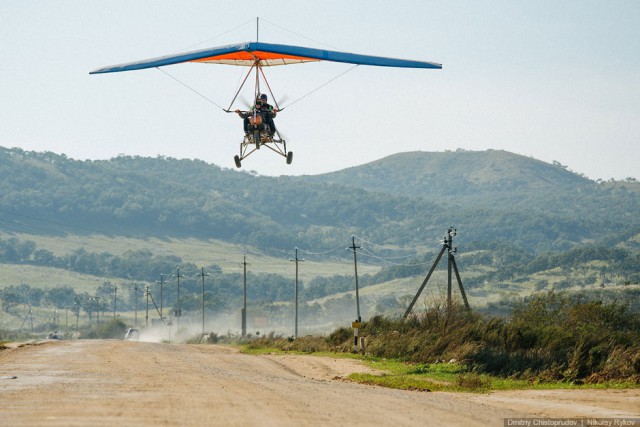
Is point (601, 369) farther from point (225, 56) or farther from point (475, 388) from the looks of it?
point (225, 56)

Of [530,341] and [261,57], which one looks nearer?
[530,341]

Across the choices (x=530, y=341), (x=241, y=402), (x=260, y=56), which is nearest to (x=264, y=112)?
(x=260, y=56)

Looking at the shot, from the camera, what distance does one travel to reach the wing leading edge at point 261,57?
113ft

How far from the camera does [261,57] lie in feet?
122

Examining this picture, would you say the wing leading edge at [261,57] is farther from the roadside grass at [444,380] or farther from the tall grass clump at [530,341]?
the roadside grass at [444,380]

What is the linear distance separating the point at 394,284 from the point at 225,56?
165628mm

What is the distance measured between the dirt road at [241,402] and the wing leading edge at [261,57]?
37.3 feet

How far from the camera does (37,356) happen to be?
39.5 m

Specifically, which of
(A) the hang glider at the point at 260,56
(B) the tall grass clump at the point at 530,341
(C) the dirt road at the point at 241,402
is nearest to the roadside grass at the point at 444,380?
(B) the tall grass clump at the point at 530,341

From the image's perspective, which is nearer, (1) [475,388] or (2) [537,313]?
(1) [475,388]

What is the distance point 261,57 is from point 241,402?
20370mm

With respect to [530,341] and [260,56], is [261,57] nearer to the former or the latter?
[260,56]

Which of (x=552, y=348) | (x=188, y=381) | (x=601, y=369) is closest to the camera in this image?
(x=188, y=381)

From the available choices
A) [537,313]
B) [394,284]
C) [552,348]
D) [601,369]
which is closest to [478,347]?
[552,348]
